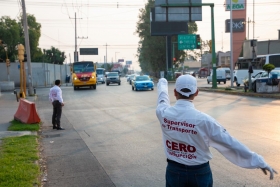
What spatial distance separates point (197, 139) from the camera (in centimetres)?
334

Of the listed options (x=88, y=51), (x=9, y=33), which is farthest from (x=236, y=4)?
(x=88, y=51)

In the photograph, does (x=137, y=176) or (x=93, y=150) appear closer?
(x=137, y=176)

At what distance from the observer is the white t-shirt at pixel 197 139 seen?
3275 millimetres

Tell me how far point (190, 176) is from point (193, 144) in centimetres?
29

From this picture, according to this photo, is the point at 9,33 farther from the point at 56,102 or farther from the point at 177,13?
the point at 56,102

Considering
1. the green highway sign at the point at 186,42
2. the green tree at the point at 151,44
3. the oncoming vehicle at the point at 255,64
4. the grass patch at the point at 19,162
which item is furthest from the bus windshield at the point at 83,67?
the green tree at the point at 151,44

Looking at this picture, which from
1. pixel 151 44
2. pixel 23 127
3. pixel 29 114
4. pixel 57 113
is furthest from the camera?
pixel 151 44

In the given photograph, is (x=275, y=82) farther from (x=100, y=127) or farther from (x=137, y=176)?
(x=137, y=176)

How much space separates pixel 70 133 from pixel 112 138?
2.01 m

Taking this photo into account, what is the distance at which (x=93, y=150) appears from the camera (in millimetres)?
9133

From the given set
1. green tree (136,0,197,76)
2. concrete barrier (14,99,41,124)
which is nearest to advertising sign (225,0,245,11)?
concrete barrier (14,99,41,124)

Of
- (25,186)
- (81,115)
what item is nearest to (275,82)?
(81,115)

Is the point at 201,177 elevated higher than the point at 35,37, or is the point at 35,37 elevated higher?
the point at 35,37

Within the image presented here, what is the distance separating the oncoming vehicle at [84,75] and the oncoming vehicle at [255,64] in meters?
15.3
